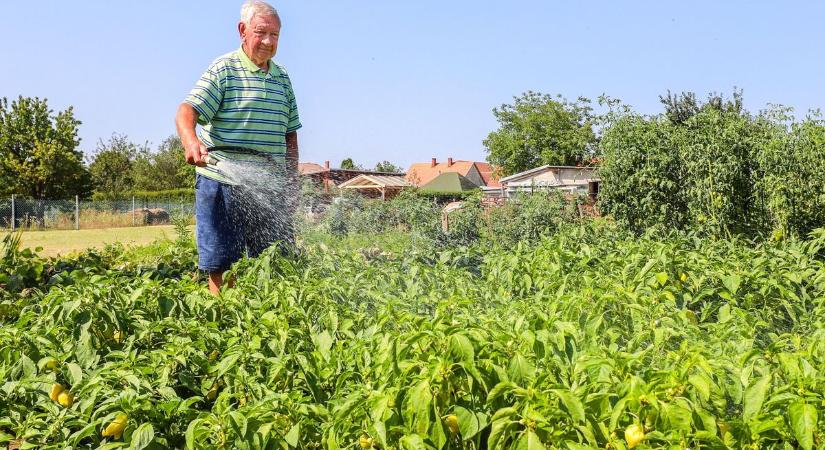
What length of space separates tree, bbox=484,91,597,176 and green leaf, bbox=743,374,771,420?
5153 cm

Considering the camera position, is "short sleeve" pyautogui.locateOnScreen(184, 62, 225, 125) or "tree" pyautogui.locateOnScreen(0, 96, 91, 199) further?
"tree" pyautogui.locateOnScreen(0, 96, 91, 199)

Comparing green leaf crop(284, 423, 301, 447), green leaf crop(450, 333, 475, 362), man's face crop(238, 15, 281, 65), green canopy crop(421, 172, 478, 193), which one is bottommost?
green leaf crop(284, 423, 301, 447)

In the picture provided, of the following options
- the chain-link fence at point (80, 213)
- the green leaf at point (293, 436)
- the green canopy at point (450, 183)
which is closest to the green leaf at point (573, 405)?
the green leaf at point (293, 436)

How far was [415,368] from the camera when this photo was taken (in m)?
1.68

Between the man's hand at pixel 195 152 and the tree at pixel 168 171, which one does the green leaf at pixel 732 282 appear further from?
the tree at pixel 168 171

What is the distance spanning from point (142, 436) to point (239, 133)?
8.87ft

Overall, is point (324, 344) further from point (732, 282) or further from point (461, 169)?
point (461, 169)

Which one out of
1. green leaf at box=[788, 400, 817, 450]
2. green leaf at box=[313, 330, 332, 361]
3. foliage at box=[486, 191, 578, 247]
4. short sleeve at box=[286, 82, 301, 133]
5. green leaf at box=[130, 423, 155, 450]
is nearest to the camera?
green leaf at box=[788, 400, 817, 450]

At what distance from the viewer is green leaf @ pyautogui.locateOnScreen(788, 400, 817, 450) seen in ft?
4.47

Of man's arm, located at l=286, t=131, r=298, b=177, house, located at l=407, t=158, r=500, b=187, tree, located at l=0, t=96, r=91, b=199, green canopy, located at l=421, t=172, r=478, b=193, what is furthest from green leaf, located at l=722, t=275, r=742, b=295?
house, located at l=407, t=158, r=500, b=187

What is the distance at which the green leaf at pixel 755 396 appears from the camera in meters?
1.48

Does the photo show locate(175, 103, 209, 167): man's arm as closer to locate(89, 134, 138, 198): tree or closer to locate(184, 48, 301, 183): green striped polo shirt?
locate(184, 48, 301, 183): green striped polo shirt

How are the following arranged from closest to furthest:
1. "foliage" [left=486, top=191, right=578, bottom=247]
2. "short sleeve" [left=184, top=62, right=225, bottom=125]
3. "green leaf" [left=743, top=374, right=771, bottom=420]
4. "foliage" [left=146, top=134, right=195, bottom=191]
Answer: "green leaf" [left=743, top=374, right=771, bottom=420]
"short sleeve" [left=184, top=62, right=225, bottom=125]
"foliage" [left=486, top=191, right=578, bottom=247]
"foliage" [left=146, top=134, right=195, bottom=191]

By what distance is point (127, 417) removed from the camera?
178cm
